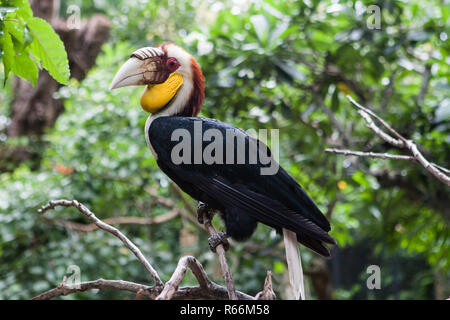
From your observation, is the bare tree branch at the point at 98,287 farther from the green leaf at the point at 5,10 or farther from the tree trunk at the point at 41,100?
the tree trunk at the point at 41,100

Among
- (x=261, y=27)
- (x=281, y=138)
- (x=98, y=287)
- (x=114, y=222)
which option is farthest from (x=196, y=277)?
(x=114, y=222)

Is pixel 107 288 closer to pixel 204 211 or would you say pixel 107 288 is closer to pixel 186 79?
pixel 204 211

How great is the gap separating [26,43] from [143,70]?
12.6 inches

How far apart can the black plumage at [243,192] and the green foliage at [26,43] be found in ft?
1.03

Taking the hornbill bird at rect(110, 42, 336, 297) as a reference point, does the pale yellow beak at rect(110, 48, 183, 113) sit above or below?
above

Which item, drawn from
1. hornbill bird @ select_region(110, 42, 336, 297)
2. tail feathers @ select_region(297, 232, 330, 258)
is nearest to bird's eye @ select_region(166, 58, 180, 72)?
hornbill bird @ select_region(110, 42, 336, 297)

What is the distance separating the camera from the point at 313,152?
2.22 m

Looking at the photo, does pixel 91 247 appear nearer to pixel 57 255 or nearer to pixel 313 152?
pixel 57 255

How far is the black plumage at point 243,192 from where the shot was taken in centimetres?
104

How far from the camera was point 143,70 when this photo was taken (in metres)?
1.12

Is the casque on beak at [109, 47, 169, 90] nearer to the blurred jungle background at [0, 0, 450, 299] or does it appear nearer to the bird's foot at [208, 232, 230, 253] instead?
the bird's foot at [208, 232, 230, 253]

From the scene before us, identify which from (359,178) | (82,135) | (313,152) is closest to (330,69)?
(313,152)

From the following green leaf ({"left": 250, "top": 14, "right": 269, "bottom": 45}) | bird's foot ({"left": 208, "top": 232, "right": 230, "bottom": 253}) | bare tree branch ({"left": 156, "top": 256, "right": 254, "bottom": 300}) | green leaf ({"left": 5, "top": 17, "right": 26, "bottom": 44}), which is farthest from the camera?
green leaf ({"left": 250, "top": 14, "right": 269, "bottom": 45})

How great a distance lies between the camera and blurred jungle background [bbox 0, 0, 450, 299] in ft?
6.65
